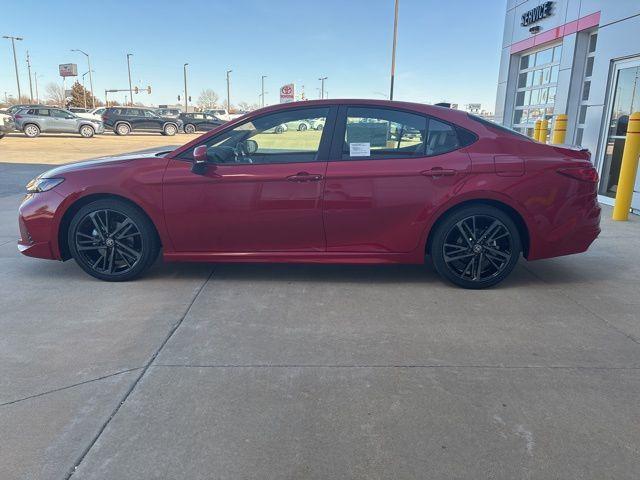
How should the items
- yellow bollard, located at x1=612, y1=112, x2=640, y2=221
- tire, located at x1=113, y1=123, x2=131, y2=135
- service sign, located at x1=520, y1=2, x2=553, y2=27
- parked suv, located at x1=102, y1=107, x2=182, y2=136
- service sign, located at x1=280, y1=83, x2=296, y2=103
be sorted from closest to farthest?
1. yellow bollard, located at x1=612, y1=112, x2=640, y2=221
2. service sign, located at x1=520, y1=2, x2=553, y2=27
3. service sign, located at x1=280, y1=83, x2=296, y2=103
4. parked suv, located at x1=102, y1=107, x2=182, y2=136
5. tire, located at x1=113, y1=123, x2=131, y2=135

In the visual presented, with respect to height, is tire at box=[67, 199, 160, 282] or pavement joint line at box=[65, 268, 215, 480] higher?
tire at box=[67, 199, 160, 282]

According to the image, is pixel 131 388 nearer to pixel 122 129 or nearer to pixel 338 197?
pixel 338 197

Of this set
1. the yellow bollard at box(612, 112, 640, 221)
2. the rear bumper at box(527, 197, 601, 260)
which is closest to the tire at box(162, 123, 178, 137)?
the yellow bollard at box(612, 112, 640, 221)

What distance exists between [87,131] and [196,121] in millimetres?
9211

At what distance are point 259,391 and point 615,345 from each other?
2409 millimetres

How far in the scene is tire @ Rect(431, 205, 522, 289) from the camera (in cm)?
433

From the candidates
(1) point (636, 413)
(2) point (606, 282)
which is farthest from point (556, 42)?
(1) point (636, 413)

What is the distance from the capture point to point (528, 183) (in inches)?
168

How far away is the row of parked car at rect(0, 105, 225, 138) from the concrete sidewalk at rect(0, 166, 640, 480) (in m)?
26.4

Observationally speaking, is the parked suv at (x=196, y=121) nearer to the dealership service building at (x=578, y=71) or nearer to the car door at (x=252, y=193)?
the dealership service building at (x=578, y=71)

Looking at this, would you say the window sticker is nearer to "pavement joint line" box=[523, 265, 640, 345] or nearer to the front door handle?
the front door handle

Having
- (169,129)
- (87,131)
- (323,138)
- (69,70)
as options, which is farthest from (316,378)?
(69,70)

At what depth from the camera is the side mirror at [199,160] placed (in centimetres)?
428

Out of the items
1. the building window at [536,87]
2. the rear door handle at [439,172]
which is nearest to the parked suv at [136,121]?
the building window at [536,87]
